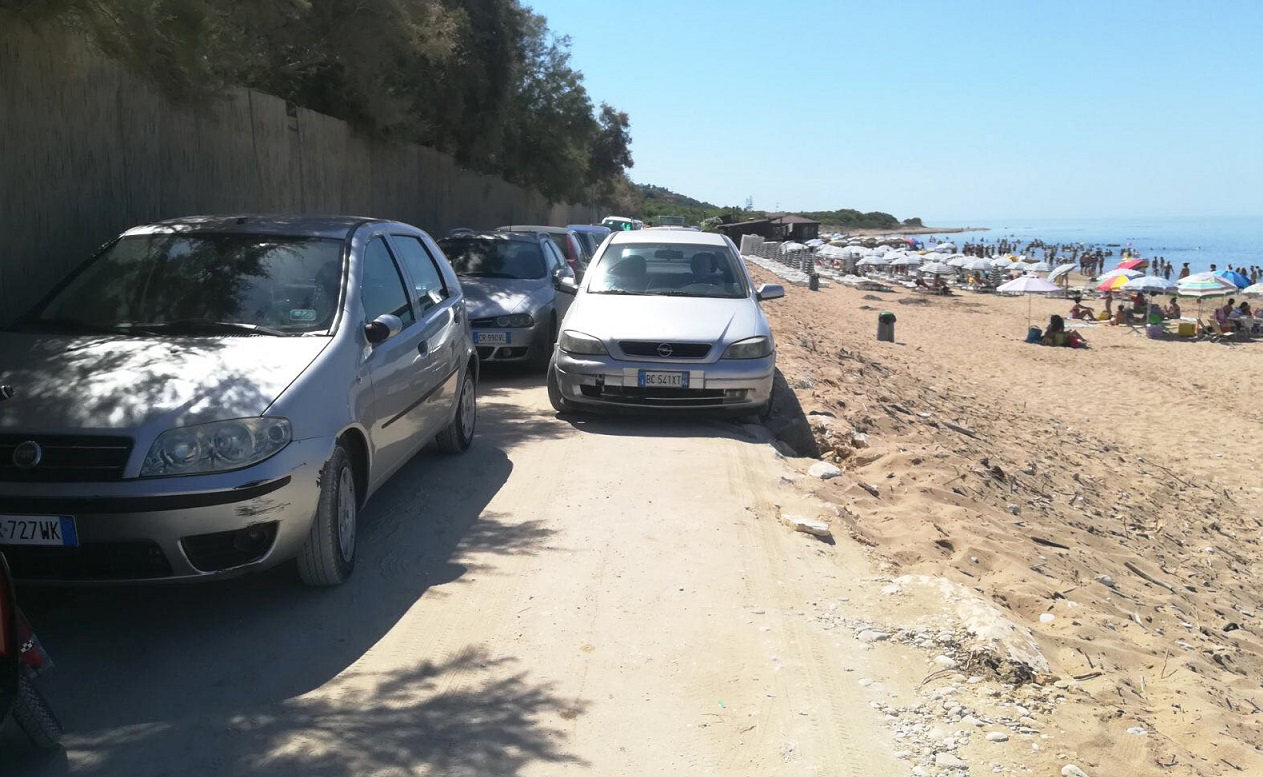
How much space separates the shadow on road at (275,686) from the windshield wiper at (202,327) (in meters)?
1.16

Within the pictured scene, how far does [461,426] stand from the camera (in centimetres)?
753

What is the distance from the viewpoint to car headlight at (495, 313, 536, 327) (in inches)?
435

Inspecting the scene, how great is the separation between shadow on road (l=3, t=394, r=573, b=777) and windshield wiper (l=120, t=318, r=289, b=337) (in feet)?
3.79

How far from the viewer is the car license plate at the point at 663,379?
27.7 feet

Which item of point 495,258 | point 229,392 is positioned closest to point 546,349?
point 495,258

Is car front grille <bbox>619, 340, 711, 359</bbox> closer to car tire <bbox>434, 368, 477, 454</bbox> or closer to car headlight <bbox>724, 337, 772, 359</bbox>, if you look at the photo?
car headlight <bbox>724, 337, 772, 359</bbox>

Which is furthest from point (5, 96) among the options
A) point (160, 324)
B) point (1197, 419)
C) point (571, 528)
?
point (1197, 419)

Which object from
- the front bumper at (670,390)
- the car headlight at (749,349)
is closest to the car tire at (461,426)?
the front bumper at (670,390)

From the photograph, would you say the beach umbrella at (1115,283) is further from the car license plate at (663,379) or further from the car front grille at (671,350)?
the car license plate at (663,379)

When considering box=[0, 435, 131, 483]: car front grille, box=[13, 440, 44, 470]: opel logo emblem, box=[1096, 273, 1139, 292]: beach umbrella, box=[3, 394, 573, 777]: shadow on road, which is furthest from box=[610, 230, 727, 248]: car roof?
box=[1096, 273, 1139, 292]: beach umbrella

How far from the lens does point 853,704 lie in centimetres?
402

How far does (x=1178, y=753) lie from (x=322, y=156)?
1239 centimetres

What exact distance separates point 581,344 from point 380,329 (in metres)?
3.37

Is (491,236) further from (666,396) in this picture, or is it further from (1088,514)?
(1088,514)
